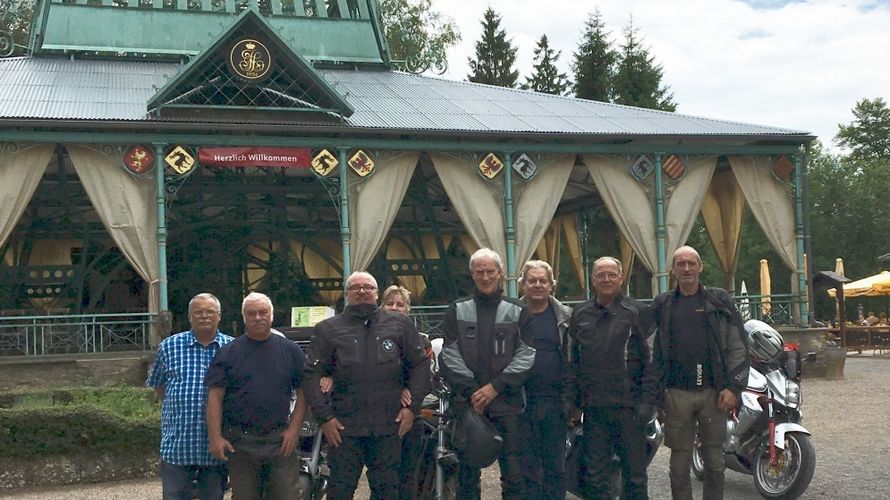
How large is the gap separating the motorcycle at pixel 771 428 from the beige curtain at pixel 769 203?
11219 millimetres

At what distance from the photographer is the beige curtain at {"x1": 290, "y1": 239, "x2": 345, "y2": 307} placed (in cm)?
2234

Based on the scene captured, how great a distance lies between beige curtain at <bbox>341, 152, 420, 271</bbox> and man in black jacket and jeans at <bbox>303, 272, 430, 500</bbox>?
36.1 ft

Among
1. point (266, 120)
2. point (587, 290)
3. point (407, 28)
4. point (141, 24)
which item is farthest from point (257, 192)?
point (407, 28)

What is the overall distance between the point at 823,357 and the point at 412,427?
14.0 meters

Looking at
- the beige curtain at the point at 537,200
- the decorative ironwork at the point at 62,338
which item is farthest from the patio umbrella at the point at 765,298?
the decorative ironwork at the point at 62,338

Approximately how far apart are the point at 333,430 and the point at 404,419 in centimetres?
43

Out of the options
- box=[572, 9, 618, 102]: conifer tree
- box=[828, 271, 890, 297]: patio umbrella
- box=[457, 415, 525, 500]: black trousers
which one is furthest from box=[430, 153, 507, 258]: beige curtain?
box=[572, 9, 618, 102]: conifer tree

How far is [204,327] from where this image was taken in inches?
248

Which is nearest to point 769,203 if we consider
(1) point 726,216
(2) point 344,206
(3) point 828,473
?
(1) point 726,216

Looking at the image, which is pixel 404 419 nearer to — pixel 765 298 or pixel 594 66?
pixel 765 298

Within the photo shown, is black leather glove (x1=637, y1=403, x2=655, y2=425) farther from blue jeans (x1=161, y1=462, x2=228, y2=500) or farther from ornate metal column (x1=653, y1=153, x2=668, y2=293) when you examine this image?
ornate metal column (x1=653, y1=153, x2=668, y2=293)

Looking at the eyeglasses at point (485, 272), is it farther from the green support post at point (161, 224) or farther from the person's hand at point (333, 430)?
the green support post at point (161, 224)

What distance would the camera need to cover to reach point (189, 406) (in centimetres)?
624

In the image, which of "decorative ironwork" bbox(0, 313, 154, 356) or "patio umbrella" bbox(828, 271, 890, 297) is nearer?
"decorative ironwork" bbox(0, 313, 154, 356)
